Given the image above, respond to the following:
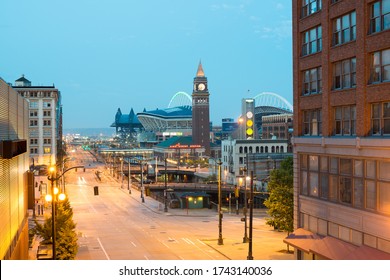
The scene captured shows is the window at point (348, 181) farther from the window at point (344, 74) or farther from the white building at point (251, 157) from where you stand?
the white building at point (251, 157)

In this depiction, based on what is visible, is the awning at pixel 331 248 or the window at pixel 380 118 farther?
the window at pixel 380 118

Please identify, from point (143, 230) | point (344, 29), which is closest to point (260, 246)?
point (143, 230)

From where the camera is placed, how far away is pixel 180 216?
282ft

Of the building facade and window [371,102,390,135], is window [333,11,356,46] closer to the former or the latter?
window [371,102,390,135]

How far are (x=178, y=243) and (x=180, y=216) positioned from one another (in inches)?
1181

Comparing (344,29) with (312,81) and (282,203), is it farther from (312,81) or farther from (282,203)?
(282,203)

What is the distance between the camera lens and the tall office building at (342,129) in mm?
31375

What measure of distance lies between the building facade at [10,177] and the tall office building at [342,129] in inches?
658

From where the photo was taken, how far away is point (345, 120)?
35.6 metres

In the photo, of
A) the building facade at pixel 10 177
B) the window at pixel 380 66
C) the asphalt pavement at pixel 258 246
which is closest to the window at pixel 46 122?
the asphalt pavement at pixel 258 246

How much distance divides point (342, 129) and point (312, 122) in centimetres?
420

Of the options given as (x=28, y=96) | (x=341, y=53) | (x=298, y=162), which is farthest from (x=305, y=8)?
(x=28, y=96)
